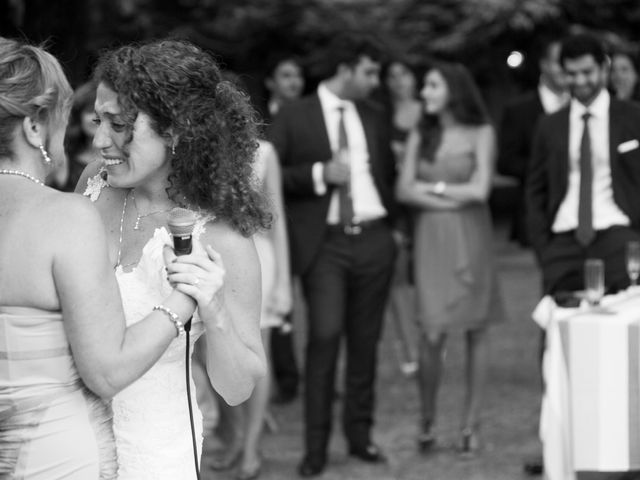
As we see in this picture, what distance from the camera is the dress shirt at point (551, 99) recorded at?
23.7 feet

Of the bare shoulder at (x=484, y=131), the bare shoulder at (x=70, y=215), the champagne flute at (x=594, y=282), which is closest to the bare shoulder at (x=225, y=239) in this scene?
the bare shoulder at (x=70, y=215)

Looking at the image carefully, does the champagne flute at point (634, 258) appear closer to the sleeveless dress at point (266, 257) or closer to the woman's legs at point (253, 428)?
the sleeveless dress at point (266, 257)

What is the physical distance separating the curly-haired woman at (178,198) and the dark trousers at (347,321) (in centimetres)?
310

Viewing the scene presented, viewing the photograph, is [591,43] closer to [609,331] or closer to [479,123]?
[479,123]

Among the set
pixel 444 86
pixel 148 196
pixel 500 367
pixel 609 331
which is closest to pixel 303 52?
pixel 500 367

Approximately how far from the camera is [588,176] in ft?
18.9

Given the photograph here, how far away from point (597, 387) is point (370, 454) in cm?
174

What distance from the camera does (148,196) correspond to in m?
3.02

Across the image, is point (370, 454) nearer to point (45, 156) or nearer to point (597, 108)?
point (597, 108)

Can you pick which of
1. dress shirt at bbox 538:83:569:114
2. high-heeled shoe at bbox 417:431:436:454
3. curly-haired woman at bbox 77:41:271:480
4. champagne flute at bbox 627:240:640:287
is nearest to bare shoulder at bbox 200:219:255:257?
curly-haired woman at bbox 77:41:271:480

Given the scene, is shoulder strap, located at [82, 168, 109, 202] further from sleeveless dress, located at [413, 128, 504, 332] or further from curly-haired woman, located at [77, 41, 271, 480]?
sleeveless dress, located at [413, 128, 504, 332]

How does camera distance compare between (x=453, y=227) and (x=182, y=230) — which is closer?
(x=182, y=230)

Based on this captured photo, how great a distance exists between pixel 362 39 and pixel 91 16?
4.23 m

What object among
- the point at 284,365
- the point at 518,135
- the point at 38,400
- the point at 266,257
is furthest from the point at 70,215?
the point at 284,365
